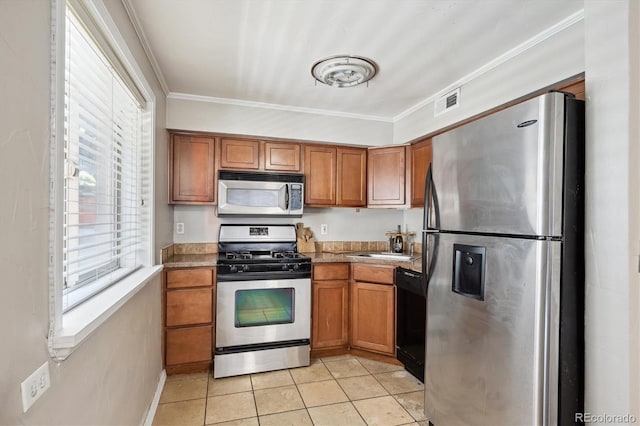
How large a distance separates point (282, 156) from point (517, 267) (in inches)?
90.7

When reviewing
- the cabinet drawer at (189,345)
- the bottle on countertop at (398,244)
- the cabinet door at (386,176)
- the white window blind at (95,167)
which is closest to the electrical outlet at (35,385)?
the white window blind at (95,167)

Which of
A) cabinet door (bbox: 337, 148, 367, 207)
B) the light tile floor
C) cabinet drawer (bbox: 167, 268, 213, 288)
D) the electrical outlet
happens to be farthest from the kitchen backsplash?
the electrical outlet

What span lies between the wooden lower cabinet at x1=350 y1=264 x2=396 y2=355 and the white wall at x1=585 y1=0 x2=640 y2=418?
1638 mm

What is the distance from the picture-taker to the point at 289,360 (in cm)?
286

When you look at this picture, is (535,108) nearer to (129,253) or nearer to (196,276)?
(129,253)

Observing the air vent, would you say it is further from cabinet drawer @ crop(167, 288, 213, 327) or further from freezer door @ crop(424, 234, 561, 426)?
cabinet drawer @ crop(167, 288, 213, 327)

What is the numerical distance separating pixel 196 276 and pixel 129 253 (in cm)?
78

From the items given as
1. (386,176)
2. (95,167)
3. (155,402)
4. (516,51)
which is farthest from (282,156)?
(155,402)

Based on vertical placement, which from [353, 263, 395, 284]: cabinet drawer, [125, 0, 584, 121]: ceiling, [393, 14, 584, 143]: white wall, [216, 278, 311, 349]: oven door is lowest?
[216, 278, 311, 349]: oven door

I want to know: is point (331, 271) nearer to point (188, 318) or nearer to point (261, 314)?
point (261, 314)

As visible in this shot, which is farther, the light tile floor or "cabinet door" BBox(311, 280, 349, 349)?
"cabinet door" BBox(311, 280, 349, 349)

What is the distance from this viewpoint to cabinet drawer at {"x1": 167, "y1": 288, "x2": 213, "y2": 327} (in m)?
2.68

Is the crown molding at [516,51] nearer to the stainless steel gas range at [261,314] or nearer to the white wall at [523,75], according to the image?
the white wall at [523,75]

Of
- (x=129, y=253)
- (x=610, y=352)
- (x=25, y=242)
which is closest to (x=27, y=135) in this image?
(x=25, y=242)
